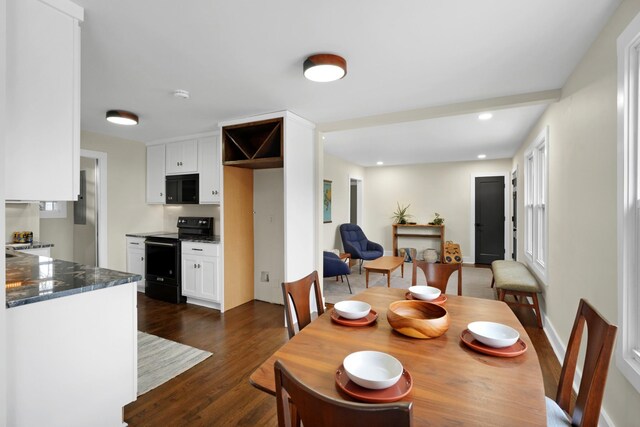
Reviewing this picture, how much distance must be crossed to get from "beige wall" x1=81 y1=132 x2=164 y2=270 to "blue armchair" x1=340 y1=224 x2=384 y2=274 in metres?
3.41

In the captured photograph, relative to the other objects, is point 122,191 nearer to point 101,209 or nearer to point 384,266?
point 101,209

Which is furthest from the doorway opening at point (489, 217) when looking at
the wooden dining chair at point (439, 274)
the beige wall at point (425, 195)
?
the wooden dining chair at point (439, 274)

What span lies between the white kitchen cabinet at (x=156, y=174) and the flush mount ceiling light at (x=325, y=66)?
345cm

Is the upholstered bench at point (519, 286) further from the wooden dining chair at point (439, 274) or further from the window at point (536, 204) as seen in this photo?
the wooden dining chair at point (439, 274)

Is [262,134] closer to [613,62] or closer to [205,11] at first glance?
[205,11]

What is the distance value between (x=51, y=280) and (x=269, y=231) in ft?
8.44

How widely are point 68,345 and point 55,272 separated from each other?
62cm

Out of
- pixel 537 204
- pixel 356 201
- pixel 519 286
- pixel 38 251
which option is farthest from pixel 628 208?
pixel 356 201

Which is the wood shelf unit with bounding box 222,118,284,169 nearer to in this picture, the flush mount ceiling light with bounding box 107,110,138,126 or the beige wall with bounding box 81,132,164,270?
the flush mount ceiling light with bounding box 107,110,138,126

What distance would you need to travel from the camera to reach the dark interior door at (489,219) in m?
6.91

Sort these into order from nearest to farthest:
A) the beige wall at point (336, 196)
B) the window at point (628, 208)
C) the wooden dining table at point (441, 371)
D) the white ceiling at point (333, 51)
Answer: the wooden dining table at point (441, 371) → the window at point (628, 208) → the white ceiling at point (333, 51) → the beige wall at point (336, 196)

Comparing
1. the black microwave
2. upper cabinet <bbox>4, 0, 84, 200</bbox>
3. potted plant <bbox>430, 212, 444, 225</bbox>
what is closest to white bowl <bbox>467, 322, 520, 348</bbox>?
upper cabinet <bbox>4, 0, 84, 200</bbox>

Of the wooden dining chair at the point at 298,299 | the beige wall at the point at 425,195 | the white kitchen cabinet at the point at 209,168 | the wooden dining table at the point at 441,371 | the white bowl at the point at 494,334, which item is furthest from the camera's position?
the beige wall at the point at 425,195

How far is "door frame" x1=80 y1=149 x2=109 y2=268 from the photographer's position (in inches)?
170
